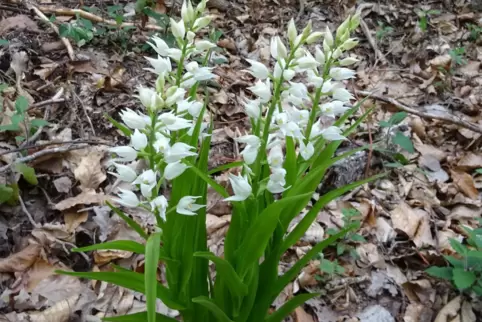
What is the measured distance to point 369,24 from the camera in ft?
13.6

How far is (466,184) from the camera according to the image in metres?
2.58

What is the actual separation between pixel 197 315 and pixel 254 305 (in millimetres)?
173

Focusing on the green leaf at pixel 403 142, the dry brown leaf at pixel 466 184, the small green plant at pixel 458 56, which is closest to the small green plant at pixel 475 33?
the small green plant at pixel 458 56

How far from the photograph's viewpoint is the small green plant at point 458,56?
3430 mm

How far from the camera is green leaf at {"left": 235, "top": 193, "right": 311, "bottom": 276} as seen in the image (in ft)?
3.77

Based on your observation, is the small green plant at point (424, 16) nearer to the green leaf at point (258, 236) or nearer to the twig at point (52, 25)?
the twig at point (52, 25)

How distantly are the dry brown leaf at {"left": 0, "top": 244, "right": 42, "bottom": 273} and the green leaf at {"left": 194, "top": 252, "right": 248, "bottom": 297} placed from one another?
3.24 ft

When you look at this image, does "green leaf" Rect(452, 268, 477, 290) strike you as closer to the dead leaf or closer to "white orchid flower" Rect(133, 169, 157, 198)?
"white orchid flower" Rect(133, 169, 157, 198)

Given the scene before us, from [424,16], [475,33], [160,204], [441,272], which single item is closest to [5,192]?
[160,204]

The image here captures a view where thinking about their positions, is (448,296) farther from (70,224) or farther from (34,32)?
(34,32)

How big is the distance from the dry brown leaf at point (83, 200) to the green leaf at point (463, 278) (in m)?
1.44

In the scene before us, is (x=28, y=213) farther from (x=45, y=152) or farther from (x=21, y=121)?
(x=21, y=121)

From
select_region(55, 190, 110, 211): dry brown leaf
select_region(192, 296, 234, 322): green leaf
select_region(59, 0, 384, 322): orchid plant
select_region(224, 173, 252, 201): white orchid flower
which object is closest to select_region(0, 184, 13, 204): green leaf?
select_region(55, 190, 110, 211): dry brown leaf

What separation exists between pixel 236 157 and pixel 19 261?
114cm
